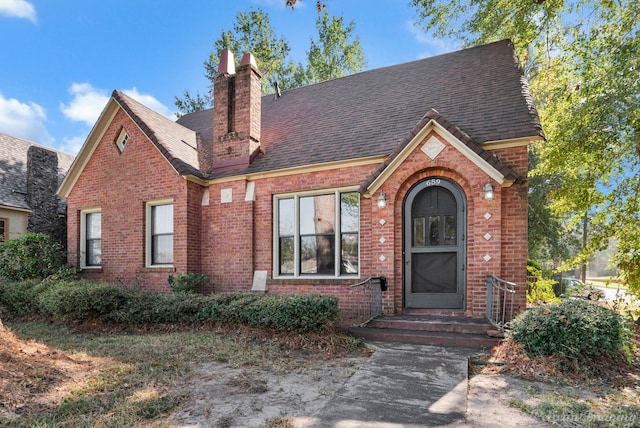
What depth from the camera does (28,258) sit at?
1030cm

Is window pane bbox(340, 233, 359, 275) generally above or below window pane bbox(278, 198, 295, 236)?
below

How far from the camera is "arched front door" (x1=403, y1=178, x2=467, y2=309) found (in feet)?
22.8

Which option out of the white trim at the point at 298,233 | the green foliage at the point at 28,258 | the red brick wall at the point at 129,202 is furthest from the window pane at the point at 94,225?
the white trim at the point at 298,233

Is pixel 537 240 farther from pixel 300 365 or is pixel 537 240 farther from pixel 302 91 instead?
pixel 300 365

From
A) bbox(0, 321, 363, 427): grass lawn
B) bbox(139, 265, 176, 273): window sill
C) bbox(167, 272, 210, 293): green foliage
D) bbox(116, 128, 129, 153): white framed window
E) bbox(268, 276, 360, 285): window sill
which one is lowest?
bbox(0, 321, 363, 427): grass lawn

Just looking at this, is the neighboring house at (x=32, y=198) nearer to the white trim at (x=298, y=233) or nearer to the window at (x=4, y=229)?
the window at (x=4, y=229)

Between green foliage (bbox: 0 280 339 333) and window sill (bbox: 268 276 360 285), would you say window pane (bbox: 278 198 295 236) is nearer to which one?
window sill (bbox: 268 276 360 285)

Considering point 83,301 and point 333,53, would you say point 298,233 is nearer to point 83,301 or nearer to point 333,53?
point 83,301

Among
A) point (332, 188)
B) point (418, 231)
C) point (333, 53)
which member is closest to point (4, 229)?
point (332, 188)

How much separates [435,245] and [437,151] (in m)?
1.90

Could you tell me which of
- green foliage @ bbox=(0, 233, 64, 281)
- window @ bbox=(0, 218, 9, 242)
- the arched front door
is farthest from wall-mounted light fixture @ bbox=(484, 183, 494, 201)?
window @ bbox=(0, 218, 9, 242)

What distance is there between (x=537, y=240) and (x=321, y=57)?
15.6 m

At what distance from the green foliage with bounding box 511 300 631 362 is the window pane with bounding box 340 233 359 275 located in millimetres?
3692

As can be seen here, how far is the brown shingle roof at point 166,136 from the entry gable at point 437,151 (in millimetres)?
4941
